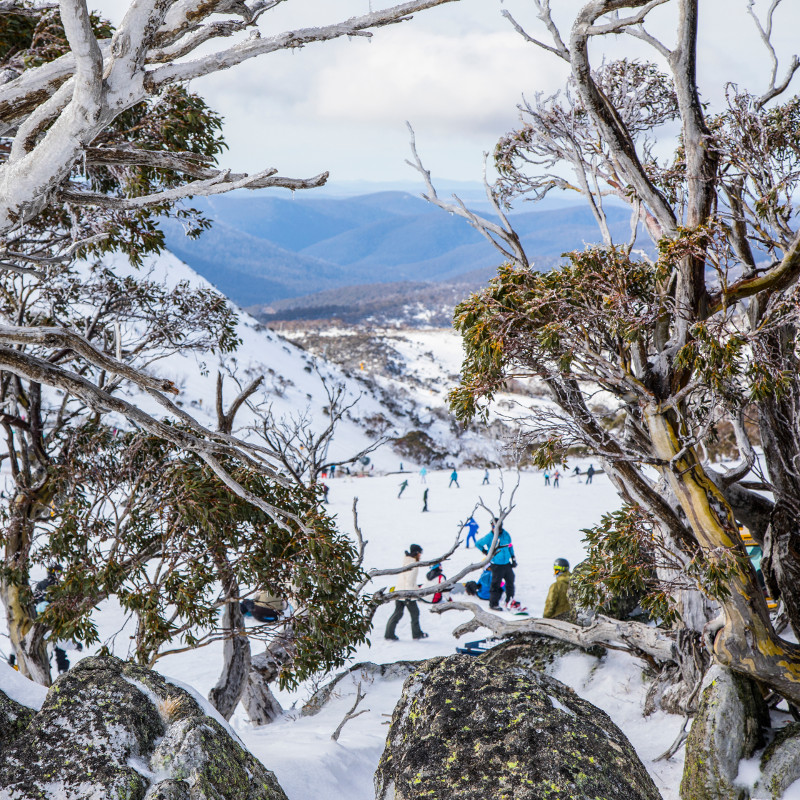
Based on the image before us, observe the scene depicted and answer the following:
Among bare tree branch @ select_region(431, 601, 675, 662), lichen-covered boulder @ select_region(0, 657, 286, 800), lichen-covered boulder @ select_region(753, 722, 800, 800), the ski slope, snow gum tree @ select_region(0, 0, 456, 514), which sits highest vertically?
snow gum tree @ select_region(0, 0, 456, 514)

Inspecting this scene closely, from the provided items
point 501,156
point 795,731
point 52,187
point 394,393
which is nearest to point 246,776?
point 52,187

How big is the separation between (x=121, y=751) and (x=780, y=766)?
16.4ft

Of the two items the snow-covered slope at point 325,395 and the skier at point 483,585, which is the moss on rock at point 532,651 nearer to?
the skier at point 483,585

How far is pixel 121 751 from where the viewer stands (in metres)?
3.35

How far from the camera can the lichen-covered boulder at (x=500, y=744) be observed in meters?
3.01

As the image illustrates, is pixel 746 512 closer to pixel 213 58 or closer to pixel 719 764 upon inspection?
pixel 719 764

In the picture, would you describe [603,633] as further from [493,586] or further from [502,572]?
[493,586]

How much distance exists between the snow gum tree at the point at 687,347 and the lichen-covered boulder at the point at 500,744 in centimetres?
241

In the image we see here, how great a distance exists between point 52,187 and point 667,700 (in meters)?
7.51

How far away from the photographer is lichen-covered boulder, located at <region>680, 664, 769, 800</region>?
513 cm

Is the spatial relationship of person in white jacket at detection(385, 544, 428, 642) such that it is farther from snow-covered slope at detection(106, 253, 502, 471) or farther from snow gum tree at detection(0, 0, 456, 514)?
snow-covered slope at detection(106, 253, 502, 471)

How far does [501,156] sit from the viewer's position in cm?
851

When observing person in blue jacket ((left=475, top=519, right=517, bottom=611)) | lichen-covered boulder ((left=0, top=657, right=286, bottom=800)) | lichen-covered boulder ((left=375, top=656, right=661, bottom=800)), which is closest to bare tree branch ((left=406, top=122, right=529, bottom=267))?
lichen-covered boulder ((left=375, top=656, right=661, bottom=800))

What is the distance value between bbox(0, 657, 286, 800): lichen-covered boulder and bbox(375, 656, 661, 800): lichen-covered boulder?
2.89 ft
